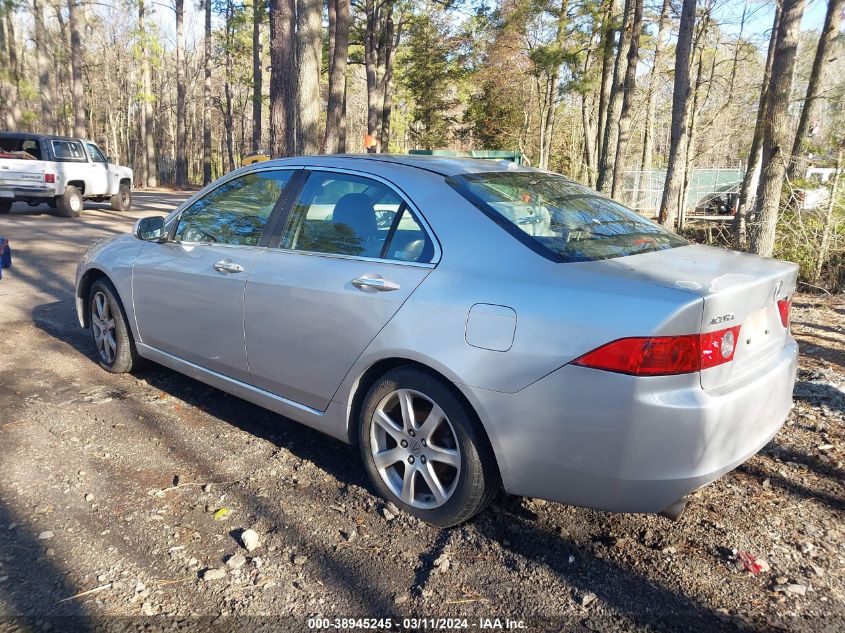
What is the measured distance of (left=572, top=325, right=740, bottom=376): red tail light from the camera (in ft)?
7.66

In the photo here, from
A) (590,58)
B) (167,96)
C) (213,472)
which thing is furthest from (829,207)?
(167,96)

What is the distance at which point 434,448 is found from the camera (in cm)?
292

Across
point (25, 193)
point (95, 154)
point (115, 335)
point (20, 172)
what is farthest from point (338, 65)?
point (115, 335)

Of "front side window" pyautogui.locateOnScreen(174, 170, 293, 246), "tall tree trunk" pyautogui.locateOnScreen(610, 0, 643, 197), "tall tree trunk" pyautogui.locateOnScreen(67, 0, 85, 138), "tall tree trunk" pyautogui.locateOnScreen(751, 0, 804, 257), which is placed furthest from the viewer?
"tall tree trunk" pyautogui.locateOnScreen(67, 0, 85, 138)

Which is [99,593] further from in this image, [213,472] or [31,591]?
[213,472]

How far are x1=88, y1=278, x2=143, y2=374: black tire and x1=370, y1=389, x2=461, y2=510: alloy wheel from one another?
2494 mm

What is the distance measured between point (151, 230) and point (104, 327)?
3.32 feet

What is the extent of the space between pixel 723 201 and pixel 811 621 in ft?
84.8

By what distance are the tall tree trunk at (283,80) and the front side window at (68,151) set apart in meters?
7.72

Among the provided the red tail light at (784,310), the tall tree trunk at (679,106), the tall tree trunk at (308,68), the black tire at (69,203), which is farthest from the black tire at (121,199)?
the red tail light at (784,310)

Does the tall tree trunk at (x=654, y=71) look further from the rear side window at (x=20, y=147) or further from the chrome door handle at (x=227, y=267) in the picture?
the chrome door handle at (x=227, y=267)

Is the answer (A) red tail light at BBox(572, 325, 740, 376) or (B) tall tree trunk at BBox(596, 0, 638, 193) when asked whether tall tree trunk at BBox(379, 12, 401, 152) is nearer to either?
(B) tall tree trunk at BBox(596, 0, 638, 193)

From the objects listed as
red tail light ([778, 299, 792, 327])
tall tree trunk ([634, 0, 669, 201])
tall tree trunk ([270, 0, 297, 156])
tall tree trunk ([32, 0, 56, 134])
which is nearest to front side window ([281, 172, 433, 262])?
red tail light ([778, 299, 792, 327])

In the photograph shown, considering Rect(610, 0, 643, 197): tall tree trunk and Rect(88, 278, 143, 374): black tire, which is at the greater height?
Rect(610, 0, 643, 197): tall tree trunk
